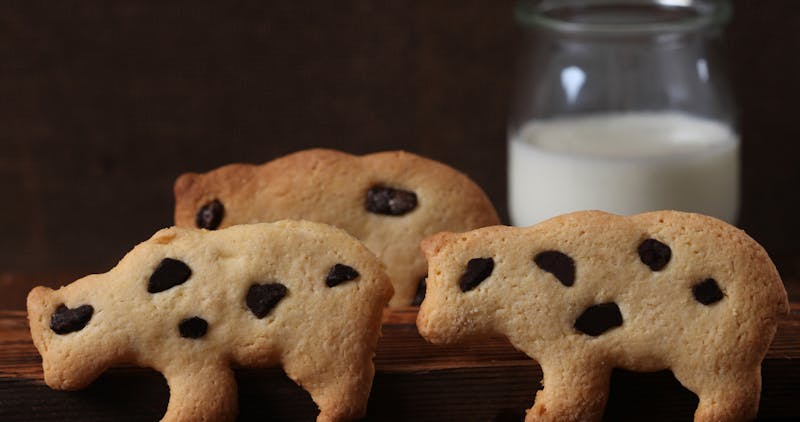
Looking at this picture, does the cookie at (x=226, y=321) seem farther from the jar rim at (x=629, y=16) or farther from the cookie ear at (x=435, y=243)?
the jar rim at (x=629, y=16)

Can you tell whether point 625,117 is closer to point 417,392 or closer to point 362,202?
point 362,202

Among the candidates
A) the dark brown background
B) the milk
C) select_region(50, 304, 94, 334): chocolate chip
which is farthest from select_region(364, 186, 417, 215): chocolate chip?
the dark brown background

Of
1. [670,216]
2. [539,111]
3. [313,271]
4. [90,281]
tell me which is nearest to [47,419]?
[90,281]

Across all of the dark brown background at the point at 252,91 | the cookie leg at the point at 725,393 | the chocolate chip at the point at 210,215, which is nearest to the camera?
the cookie leg at the point at 725,393

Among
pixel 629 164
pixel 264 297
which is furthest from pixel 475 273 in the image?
pixel 629 164

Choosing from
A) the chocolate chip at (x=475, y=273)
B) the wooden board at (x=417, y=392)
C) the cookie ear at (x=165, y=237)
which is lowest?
the wooden board at (x=417, y=392)

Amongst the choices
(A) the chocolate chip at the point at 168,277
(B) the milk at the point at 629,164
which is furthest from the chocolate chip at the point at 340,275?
(B) the milk at the point at 629,164
